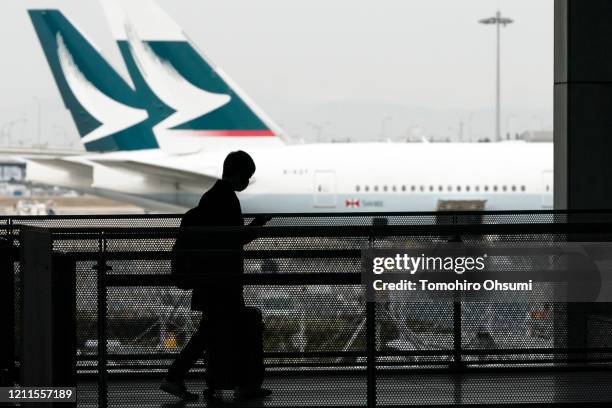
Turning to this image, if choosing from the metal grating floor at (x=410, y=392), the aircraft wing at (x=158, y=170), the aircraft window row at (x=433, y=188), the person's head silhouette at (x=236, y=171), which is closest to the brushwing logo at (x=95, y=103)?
the aircraft wing at (x=158, y=170)

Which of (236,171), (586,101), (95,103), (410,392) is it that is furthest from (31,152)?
(410,392)

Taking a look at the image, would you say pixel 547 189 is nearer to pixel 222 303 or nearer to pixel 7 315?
pixel 222 303

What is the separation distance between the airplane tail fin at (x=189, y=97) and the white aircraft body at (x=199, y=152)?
3 cm

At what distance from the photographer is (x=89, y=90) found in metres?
39.2

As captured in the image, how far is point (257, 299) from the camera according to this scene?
5496 millimetres

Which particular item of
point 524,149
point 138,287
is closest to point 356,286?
point 138,287

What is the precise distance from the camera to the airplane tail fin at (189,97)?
35812 millimetres

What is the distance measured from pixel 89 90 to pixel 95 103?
47cm

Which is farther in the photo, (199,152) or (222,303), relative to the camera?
(199,152)

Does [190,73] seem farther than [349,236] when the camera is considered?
Yes

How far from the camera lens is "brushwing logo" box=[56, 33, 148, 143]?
1522 inches

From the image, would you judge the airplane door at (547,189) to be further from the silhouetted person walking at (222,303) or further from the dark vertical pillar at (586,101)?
the silhouetted person walking at (222,303)

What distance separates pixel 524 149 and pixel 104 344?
95.3ft

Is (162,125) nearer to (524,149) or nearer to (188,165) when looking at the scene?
(188,165)
